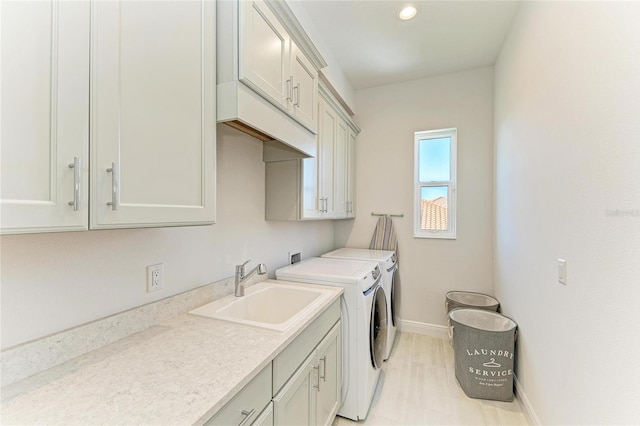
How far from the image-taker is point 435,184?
3.03 m

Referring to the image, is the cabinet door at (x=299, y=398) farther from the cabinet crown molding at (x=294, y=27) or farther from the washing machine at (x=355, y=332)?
the cabinet crown molding at (x=294, y=27)

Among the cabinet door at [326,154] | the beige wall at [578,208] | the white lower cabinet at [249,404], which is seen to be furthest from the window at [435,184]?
the white lower cabinet at [249,404]

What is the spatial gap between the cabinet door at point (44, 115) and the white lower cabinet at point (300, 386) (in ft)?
2.17

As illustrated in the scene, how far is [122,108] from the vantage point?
0.78 m

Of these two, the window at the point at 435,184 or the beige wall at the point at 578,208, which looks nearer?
the beige wall at the point at 578,208

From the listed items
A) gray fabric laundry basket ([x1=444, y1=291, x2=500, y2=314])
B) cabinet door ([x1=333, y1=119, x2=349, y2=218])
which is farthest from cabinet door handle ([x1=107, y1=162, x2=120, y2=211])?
gray fabric laundry basket ([x1=444, y1=291, x2=500, y2=314])

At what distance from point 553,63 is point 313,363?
2003 mm

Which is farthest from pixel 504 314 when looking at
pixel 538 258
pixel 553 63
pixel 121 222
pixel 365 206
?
pixel 121 222

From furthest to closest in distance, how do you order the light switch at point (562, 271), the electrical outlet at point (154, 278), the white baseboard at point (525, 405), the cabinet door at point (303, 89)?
1. the white baseboard at point (525, 405)
2. the cabinet door at point (303, 89)
3. the light switch at point (562, 271)
4. the electrical outlet at point (154, 278)

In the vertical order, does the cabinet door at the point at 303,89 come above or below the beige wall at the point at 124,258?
above

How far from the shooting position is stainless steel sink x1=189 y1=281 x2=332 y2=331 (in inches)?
58.4

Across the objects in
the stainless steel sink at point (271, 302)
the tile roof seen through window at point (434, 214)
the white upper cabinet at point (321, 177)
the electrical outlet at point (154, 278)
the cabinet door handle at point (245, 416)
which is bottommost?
the cabinet door handle at point (245, 416)

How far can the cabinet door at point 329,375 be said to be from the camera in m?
1.43

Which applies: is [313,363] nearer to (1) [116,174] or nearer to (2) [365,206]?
(1) [116,174]
